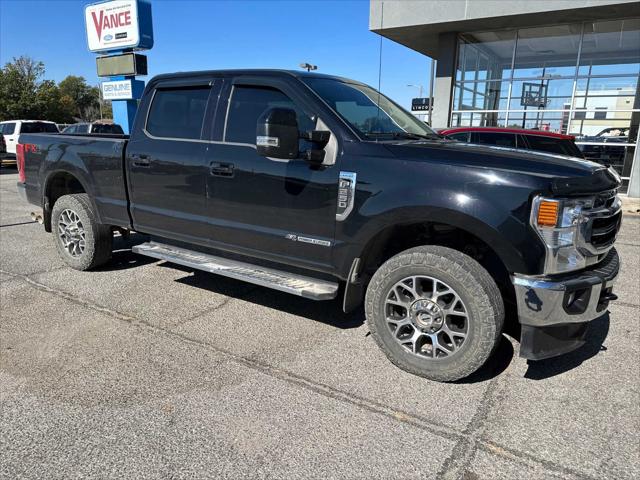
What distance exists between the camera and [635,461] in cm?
250

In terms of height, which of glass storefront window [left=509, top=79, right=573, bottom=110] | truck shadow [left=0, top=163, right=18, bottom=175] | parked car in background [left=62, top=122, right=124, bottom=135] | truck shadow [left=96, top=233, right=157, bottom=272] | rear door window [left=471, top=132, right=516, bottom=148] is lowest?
truck shadow [left=0, top=163, right=18, bottom=175]

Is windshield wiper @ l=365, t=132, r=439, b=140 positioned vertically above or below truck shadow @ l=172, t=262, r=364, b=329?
above

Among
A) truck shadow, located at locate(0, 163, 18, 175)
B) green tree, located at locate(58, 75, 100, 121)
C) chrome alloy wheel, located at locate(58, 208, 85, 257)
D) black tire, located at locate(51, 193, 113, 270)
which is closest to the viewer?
black tire, located at locate(51, 193, 113, 270)

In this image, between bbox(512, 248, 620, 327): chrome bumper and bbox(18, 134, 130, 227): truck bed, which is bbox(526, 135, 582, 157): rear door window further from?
bbox(18, 134, 130, 227): truck bed

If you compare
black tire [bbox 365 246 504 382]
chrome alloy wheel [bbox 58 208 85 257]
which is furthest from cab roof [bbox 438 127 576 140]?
chrome alloy wheel [bbox 58 208 85 257]

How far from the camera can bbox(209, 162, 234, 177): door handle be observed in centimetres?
400

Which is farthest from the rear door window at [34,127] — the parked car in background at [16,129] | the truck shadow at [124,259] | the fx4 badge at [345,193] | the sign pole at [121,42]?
the fx4 badge at [345,193]

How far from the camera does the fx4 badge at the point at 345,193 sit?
3406mm

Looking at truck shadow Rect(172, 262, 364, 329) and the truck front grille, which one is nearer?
the truck front grille

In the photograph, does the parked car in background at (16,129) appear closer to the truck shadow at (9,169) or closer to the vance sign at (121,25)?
the truck shadow at (9,169)

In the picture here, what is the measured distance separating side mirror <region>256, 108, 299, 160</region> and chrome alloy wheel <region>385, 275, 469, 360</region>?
1.23 m

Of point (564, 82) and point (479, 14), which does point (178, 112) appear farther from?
point (564, 82)

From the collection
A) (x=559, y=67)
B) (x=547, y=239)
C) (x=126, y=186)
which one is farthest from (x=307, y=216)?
(x=559, y=67)

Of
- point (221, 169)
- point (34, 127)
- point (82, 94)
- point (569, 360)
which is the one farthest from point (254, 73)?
point (82, 94)
